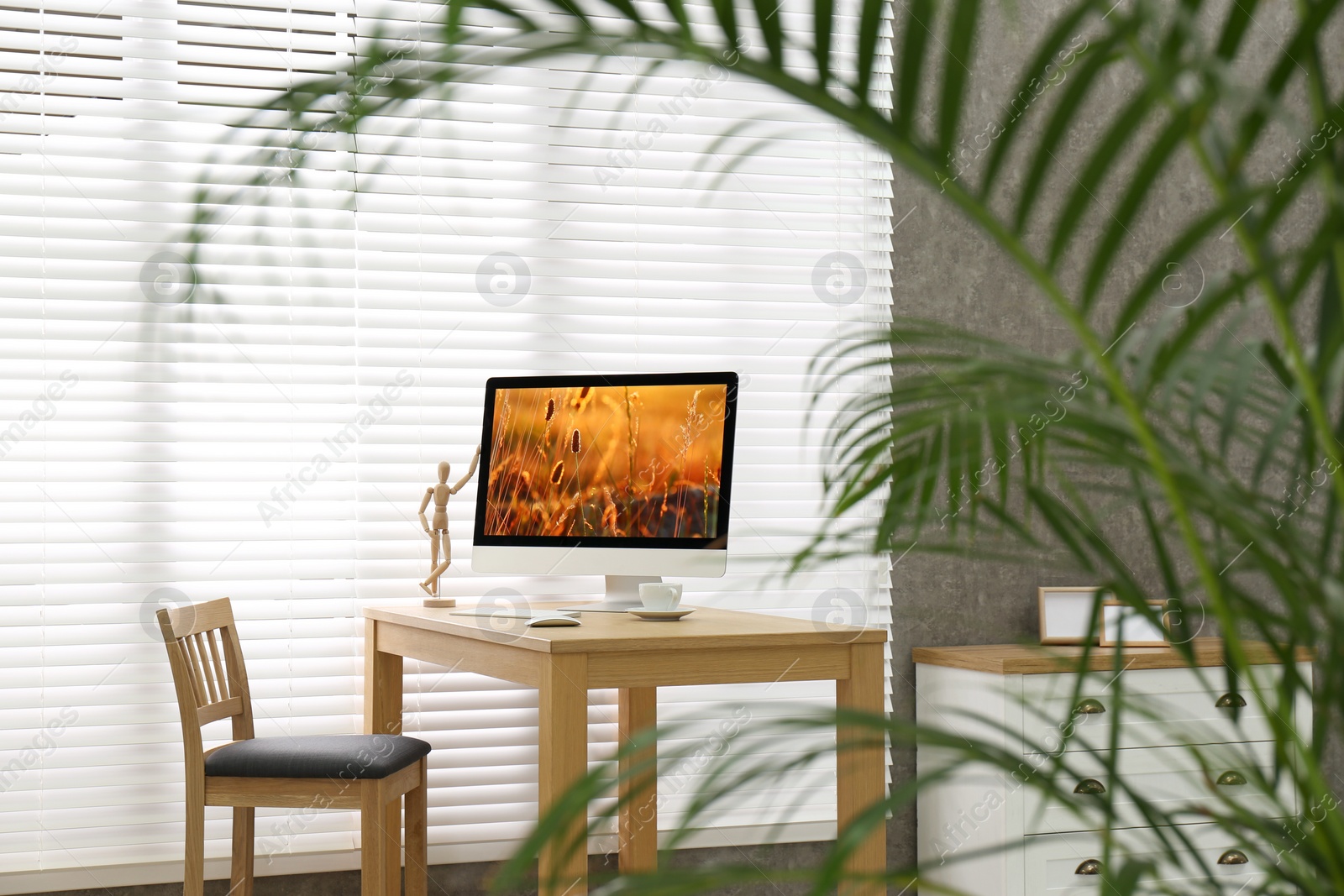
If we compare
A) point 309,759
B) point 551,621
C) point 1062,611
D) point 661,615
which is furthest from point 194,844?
point 1062,611

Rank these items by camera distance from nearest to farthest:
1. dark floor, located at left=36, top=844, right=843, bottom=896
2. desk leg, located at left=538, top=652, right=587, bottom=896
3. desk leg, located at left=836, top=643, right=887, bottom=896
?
desk leg, located at left=538, top=652, right=587, bottom=896
desk leg, located at left=836, top=643, right=887, bottom=896
dark floor, located at left=36, top=844, right=843, bottom=896

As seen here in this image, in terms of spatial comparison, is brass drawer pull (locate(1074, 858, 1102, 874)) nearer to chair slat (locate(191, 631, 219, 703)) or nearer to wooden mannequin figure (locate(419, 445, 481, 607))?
wooden mannequin figure (locate(419, 445, 481, 607))

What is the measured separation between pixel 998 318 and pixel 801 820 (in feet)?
5.07

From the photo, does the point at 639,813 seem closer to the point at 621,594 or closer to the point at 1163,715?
the point at 621,594

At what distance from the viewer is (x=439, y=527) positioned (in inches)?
111

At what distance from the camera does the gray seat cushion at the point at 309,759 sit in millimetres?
2340

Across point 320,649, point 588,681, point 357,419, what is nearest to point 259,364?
point 357,419

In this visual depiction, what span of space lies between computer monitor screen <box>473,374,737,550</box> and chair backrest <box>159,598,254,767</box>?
24.1 inches

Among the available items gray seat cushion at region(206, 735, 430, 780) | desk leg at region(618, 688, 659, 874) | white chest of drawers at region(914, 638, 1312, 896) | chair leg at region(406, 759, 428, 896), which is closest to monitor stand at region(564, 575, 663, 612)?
desk leg at region(618, 688, 659, 874)

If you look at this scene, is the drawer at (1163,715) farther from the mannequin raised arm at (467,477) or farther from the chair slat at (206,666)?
the chair slat at (206,666)

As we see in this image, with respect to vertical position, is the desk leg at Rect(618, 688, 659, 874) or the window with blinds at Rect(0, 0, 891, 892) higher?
the window with blinds at Rect(0, 0, 891, 892)

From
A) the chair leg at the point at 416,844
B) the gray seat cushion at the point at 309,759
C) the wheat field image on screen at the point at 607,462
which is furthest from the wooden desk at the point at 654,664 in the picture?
the chair leg at the point at 416,844

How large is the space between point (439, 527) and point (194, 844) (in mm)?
859

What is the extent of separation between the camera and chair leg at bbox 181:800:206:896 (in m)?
2.40
